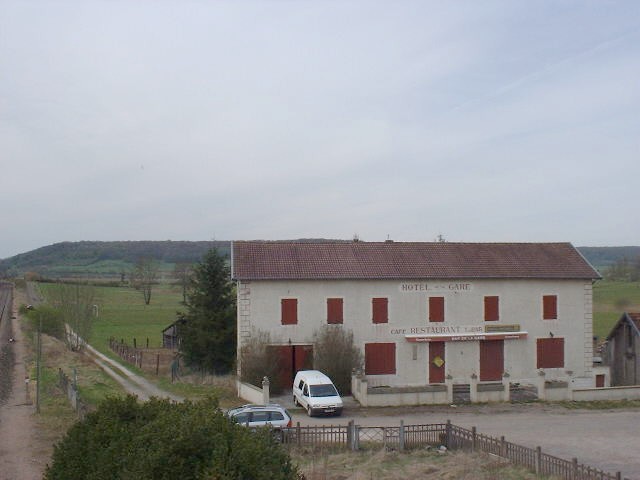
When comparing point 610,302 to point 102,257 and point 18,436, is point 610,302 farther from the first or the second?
point 102,257

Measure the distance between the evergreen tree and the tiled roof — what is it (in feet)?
8.19

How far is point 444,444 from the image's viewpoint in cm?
1958

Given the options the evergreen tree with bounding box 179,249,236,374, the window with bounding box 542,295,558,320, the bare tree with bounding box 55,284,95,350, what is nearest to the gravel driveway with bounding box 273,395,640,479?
the evergreen tree with bounding box 179,249,236,374

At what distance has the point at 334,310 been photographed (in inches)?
1200

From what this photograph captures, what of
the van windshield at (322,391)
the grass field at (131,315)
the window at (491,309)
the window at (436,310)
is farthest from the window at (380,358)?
the grass field at (131,315)

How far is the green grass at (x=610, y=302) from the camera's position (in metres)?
51.7

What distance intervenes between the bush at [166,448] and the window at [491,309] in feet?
73.9

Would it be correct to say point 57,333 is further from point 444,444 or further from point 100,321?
point 444,444

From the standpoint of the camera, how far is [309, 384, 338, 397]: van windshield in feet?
82.9

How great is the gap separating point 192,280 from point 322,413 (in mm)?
11672

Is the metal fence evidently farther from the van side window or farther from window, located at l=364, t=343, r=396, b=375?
window, located at l=364, t=343, r=396, b=375

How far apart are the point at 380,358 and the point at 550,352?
8185 millimetres

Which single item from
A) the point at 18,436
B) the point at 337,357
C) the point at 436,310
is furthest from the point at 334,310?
the point at 18,436

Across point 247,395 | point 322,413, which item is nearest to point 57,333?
point 247,395
